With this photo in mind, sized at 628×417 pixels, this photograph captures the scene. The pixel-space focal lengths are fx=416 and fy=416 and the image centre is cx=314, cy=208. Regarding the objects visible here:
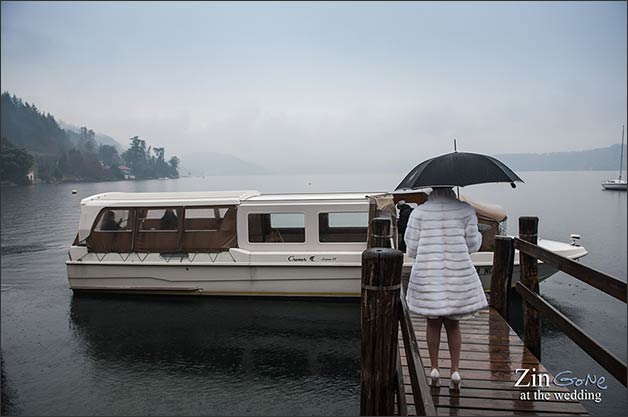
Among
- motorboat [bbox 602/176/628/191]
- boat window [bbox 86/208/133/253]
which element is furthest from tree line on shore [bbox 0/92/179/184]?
motorboat [bbox 602/176/628/191]

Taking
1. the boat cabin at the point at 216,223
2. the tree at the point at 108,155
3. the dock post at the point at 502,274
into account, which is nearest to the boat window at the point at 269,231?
the boat cabin at the point at 216,223

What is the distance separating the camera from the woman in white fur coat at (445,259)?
322 centimetres

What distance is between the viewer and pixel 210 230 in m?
10.9

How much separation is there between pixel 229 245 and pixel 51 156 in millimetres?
→ 81293

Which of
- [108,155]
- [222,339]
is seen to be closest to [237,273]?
[222,339]

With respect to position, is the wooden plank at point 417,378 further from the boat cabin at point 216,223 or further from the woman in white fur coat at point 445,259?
the boat cabin at point 216,223

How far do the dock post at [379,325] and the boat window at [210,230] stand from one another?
26.2 feet

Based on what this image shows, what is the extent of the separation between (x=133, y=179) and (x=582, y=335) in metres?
139

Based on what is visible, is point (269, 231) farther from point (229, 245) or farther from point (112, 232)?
point (112, 232)

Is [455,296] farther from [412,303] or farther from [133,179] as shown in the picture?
[133,179]

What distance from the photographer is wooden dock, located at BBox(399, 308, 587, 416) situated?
329 centimetres

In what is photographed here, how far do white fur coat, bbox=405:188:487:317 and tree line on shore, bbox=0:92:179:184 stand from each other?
30.3 meters

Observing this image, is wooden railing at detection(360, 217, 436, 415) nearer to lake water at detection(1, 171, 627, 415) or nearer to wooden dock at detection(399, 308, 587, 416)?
wooden dock at detection(399, 308, 587, 416)

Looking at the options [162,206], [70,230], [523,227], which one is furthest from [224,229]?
[70,230]
